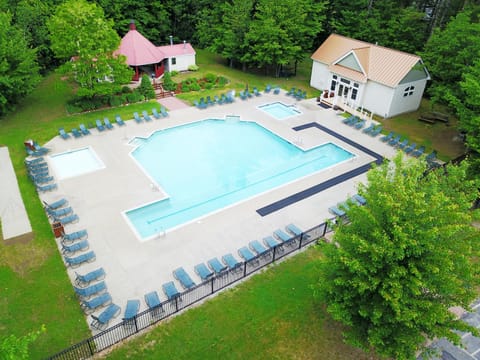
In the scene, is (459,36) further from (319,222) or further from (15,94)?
(15,94)

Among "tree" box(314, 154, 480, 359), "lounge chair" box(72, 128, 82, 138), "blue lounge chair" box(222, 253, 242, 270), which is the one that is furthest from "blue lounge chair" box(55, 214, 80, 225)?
"tree" box(314, 154, 480, 359)

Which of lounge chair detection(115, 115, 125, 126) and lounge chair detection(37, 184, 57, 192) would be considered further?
lounge chair detection(115, 115, 125, 126)

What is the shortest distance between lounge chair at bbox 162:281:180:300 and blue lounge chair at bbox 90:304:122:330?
1.79 m

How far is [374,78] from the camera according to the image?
94.5 ft

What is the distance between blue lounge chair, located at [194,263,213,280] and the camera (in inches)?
558

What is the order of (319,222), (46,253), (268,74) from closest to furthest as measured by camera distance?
(46,253) < (319,222) < (268,74)

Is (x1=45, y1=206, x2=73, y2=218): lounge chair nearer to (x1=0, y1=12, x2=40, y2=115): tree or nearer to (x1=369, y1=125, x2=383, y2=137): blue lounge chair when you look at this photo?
(x1=0, y1=12, x2=40, y2=115): tree

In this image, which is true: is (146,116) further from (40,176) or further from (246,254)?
(246,254)

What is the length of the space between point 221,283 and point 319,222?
20.3ft

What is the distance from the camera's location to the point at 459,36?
24016mm

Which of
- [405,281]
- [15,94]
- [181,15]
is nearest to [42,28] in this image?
[15,94]

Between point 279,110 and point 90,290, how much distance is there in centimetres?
2180

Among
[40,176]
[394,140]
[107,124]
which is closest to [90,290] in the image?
[40,176]

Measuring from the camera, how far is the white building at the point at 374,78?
28.2 meters
